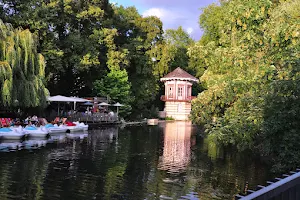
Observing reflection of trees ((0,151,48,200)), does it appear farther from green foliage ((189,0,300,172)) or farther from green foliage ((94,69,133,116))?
green foliage ((94,69,133,116))

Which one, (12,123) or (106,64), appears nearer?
(12,123)

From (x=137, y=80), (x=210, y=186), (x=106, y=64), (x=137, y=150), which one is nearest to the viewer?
(x=210, y=186)

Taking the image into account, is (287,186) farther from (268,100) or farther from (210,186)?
(268,100)

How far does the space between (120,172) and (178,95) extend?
42006mm

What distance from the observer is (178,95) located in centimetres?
5378

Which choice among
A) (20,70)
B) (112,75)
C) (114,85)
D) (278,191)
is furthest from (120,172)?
(114,85)

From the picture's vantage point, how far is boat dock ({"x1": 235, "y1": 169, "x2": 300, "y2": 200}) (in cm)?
333

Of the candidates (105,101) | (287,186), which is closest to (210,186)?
(287,186)

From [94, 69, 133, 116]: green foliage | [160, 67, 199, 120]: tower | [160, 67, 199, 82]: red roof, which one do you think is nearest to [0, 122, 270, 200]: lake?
[94, 69, 133, 116]: green foliage

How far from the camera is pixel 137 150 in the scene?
18.0 meters

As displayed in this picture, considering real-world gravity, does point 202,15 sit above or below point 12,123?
above

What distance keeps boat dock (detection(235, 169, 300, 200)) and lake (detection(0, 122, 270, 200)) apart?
4699 mm

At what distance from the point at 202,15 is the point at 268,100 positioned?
30.0 meters

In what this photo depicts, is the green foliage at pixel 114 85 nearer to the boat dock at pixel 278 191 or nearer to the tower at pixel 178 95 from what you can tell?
the tower at pixel 178 95
